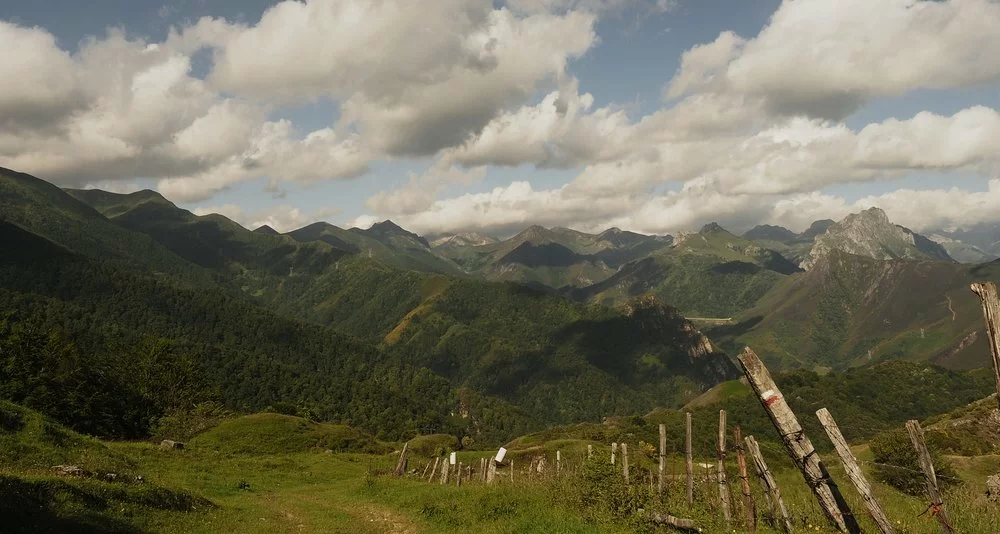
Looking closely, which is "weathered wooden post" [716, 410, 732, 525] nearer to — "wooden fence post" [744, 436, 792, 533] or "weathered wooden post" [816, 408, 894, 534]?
"wooden fence post" [744, 436, 792, 533]

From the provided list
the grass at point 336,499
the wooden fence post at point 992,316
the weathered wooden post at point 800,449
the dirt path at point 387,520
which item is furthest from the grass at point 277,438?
the wooden fence post at point 992,316

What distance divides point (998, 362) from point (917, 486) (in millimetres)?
28266

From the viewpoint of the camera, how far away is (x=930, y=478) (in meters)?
10.6

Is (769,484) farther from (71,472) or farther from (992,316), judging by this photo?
(71,472)

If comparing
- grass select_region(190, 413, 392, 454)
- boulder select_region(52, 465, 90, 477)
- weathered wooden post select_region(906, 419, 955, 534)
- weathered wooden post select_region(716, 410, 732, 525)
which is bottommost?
grass select_region(190, 413, 392, 454)

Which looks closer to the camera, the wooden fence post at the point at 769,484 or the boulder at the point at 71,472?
the wooden fence post at the point at 769,484

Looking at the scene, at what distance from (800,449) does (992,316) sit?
14.9 feet

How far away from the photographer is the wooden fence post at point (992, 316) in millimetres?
9758

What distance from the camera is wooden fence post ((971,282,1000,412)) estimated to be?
9758 millimetres

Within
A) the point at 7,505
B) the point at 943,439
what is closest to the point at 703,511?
the point at 7,505

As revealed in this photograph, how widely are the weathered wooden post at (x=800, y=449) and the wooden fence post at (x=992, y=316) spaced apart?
140 inches

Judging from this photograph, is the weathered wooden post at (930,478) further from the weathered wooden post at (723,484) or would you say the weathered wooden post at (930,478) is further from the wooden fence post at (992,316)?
the weathered wooden post at (723,484)

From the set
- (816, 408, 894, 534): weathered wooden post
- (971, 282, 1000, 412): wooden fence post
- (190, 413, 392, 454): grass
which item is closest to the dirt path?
(816, 408, 894, 534): weathered wooden post

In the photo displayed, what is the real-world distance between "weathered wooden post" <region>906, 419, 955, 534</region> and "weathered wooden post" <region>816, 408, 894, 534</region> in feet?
3.03
